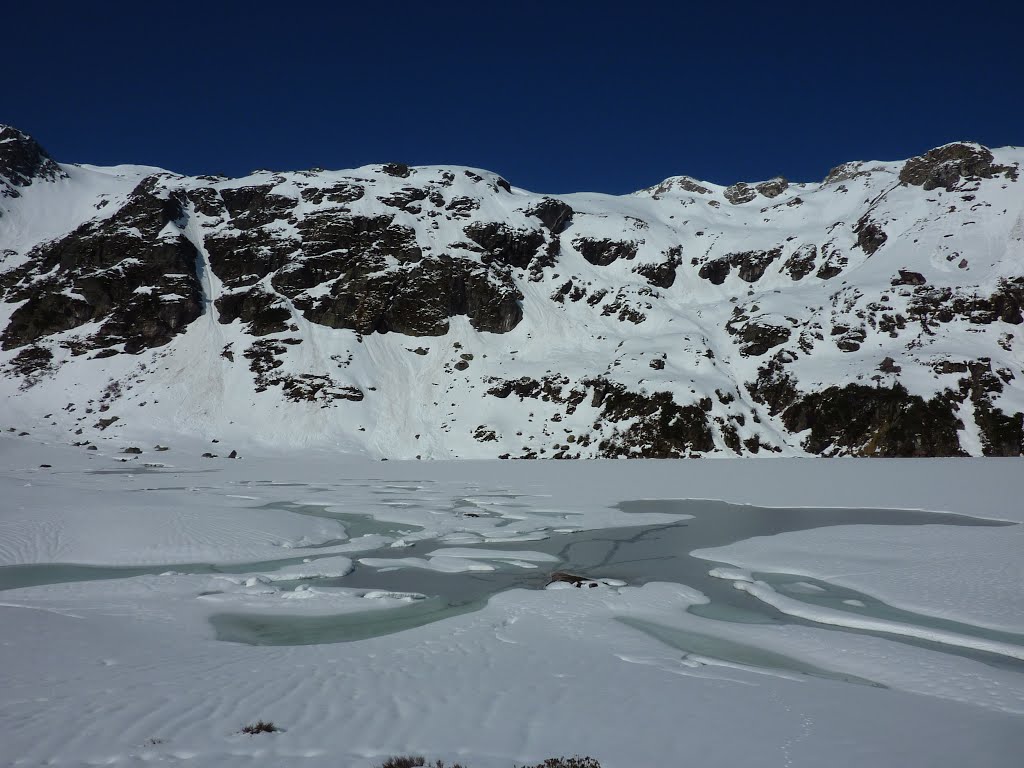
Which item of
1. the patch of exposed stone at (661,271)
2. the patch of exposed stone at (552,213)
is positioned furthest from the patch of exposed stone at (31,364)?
the patch of exposed stone at (661,271)

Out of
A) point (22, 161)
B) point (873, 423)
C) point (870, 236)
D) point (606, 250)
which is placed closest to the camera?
point (873, 423)

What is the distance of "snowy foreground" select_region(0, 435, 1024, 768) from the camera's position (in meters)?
6.75

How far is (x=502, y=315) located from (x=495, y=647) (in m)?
93.9

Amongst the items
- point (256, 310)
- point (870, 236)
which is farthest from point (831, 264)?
point (256, 310)

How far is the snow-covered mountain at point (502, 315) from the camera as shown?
7438cm

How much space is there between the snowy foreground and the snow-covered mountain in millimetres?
50797

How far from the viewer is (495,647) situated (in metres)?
10.4

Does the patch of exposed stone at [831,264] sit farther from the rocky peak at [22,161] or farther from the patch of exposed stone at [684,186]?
the rocky peak at [22,161]

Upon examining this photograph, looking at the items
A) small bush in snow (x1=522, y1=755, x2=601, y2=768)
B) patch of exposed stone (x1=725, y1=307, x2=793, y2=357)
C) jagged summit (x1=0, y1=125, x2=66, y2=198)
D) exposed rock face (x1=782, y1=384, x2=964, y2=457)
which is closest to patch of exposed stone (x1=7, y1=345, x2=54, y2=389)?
jagged summit (x1=0, y1=125, x2=66, y2=198)

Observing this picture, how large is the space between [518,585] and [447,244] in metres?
101

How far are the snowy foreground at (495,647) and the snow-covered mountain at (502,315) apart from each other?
2000 inches

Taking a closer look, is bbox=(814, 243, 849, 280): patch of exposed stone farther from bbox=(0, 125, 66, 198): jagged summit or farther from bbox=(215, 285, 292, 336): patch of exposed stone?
bbox=(0, 125, 66, 198): jagged summit

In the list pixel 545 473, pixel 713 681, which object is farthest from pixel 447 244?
pixel 713 681

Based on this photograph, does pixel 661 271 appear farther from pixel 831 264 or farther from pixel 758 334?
pixel 758 334
